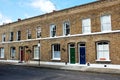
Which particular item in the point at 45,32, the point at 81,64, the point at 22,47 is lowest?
the point at 81,64

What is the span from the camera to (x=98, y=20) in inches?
974

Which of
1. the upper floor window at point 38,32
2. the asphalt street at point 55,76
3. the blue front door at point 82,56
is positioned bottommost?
the asphalt street at point 55,76

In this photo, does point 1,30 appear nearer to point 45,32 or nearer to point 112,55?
point 45,32

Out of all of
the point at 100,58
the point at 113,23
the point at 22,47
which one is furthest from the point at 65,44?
A: the point at 22,47

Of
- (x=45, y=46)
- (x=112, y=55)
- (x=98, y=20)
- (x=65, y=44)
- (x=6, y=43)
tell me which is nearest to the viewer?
(x=112, y=55)

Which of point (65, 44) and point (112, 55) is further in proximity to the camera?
point (65, 44)

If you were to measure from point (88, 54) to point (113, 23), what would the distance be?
5042mm

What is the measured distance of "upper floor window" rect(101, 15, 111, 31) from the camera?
23781mm

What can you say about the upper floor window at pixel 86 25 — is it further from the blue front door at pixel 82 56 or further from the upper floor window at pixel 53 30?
the upper floor window at pixel 53 30

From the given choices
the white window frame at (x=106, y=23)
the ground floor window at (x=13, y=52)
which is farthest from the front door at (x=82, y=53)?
the ground floor window at (x=13, y=52)

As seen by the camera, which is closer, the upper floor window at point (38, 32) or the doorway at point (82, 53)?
the doorway at point (82, 53)

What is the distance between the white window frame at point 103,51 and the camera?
2369 cm

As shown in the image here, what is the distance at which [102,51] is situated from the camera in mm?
24141

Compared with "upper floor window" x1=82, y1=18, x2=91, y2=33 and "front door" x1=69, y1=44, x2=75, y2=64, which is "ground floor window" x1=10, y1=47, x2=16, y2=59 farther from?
"upper floor window" x1=82, y1=18, x2=91, y2=33
